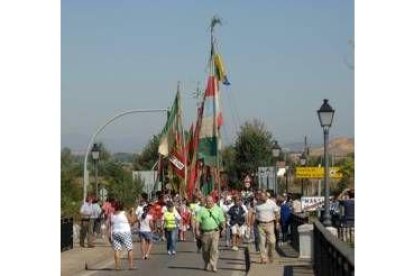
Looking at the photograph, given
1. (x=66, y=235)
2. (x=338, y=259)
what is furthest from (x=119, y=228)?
(x=338, y=259)

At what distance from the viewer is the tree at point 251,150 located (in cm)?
7875

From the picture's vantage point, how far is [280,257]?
2314 centimetres

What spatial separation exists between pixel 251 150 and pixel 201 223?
195 feet

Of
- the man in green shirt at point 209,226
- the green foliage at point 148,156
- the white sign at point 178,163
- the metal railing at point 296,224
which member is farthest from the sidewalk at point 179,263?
the green foliage at point 148,156

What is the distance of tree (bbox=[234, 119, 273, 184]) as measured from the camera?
258ft

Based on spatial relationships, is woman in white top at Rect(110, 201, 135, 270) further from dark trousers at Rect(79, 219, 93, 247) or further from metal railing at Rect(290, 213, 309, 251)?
dark trousers at Rect(79, 219, 93, 247)

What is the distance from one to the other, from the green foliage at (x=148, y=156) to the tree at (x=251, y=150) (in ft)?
41.5

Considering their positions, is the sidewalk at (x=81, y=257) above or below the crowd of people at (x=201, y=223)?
below

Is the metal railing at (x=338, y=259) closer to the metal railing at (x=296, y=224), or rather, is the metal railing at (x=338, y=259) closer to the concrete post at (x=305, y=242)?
the concrete post at (x=305, y=242)
